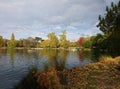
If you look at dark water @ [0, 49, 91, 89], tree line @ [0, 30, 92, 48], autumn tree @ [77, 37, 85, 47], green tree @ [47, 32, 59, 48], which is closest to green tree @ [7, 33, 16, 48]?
tree line @ [0, 30, 92, 48]

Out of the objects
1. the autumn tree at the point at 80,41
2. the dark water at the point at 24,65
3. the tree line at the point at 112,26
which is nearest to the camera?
the dark water at the point at 24,65

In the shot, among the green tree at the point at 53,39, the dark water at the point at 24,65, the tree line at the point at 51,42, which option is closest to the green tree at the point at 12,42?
the tree line at the point at 51,42

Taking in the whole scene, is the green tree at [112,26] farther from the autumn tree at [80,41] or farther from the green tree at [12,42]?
the green tree at [12,42]

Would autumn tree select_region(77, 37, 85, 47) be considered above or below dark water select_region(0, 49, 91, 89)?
above

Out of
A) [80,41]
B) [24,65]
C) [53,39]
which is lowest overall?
[24,65]

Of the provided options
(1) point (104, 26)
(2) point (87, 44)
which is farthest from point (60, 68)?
(2) point (87, 44)

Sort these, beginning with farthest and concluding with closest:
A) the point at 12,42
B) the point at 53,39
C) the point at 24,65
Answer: the point at 12,42 < the point at 53,39 < the point at 24,65

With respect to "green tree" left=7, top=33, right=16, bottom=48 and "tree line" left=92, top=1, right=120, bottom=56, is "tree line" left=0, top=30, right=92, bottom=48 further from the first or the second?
"tree line" left=92, top=1, right=120, bottom=56

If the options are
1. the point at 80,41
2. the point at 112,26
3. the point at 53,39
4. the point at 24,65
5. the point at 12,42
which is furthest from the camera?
the point at 12,42

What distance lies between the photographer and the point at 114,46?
47.2m

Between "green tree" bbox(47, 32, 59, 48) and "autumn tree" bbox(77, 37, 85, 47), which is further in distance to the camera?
"autumn tree" bbox(77, 37, 85, 47)

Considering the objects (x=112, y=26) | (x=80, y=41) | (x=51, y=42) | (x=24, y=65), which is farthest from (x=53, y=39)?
(x=24, y=65)

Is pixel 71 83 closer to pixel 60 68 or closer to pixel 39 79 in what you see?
pixel 39 79

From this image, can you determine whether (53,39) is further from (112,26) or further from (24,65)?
(24,65)
